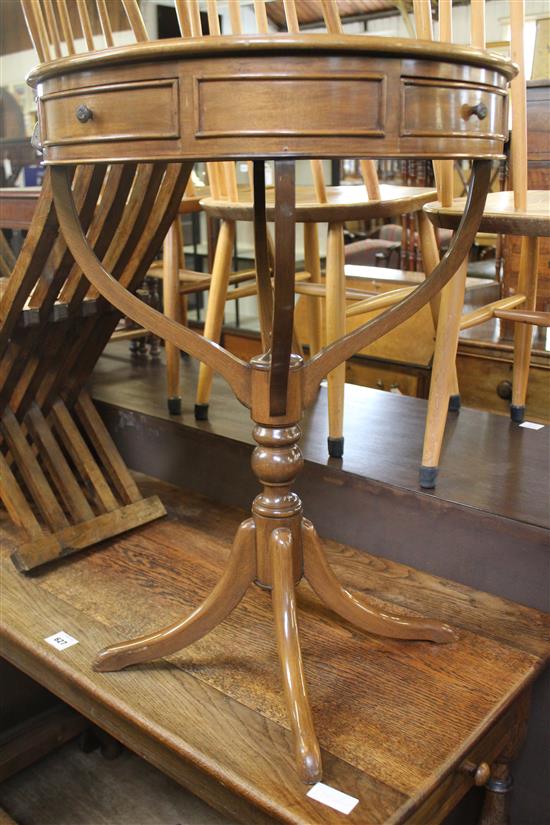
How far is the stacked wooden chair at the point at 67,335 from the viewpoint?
1.37 m

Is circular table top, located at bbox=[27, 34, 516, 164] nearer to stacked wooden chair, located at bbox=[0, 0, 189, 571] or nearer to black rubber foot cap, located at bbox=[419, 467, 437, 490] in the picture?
stacked wooden chair, located at bbox=[0, 0, 189, 571]

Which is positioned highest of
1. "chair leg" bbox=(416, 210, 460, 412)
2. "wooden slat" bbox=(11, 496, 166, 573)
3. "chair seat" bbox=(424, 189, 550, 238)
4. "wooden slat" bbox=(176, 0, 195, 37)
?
"wooden slat" bbox=(176, 0, 195, 37)

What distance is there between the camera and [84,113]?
918 mm

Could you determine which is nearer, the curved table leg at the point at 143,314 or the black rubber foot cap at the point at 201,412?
the curved table leg at the point at 143,314

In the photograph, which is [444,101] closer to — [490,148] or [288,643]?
[490,148]

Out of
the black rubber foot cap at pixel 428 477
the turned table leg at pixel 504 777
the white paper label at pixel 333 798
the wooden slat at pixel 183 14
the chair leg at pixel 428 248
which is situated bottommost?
the turned table leg at pixel 504 777

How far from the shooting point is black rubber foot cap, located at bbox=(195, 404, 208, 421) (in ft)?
5.93

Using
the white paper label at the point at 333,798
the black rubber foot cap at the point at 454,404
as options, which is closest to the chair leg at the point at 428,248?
the black rubber foot cap at the point at 454,404

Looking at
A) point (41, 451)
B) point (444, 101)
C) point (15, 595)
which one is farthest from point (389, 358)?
point (444, 101)

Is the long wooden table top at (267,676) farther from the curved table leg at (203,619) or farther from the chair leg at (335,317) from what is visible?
the chair leg at (335,317)

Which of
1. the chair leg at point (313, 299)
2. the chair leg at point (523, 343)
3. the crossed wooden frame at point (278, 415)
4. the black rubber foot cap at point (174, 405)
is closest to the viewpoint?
the crossed wooden frame at point (278, 415)

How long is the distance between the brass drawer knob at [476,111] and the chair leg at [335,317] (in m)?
0.59

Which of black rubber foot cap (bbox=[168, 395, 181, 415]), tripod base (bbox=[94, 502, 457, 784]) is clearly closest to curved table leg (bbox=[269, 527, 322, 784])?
tripod base (bbox=[94, 502, 457, 784])

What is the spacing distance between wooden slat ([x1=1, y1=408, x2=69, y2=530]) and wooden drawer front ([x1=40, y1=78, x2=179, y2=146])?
0.73 m
